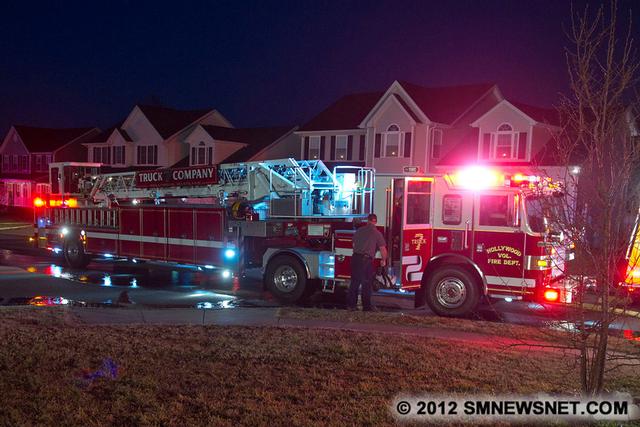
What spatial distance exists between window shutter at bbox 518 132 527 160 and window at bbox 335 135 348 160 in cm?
1060

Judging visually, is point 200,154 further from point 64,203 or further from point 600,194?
point 600,194

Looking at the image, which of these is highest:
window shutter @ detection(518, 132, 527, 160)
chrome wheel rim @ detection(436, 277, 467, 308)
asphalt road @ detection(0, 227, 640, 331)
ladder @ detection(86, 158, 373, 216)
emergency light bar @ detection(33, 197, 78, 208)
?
window shutter @ detection(518, 132, 527, 160)

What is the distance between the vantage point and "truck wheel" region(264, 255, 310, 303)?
12008 millimetres

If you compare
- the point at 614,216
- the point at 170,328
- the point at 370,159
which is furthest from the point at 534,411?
the point at 370,159

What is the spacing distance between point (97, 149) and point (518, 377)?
48351mm

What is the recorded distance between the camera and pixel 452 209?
10641 millimetres

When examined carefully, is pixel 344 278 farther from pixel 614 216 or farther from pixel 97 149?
pixel 97 149

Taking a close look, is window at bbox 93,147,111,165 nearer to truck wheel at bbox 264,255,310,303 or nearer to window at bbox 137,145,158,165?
window at bbox 137,145,158,165

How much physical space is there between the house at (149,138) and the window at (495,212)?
38115 millimetres

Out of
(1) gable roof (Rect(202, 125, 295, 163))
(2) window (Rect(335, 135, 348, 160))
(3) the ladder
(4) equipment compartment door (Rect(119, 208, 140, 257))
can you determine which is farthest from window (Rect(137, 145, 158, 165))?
(3) the ladder

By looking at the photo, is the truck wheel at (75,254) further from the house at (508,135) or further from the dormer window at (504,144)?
the dormer window at (504,144)

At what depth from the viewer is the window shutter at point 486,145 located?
104 feet

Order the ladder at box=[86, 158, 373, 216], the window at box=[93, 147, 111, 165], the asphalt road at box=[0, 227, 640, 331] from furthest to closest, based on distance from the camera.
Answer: the window at box=[93, 147, 111, 165] → the ladder at box=[86, 158, 373, 216] → the asphalt road at box=[0, 227, 640, 331]

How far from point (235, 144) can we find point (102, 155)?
1270 cm
